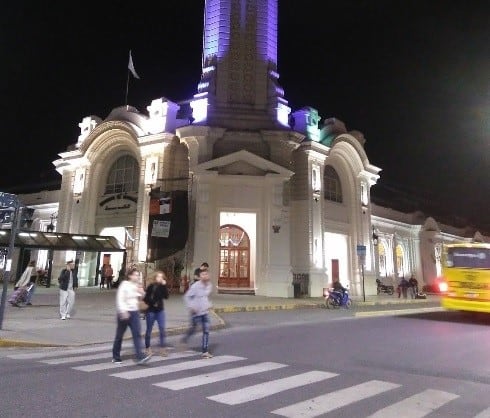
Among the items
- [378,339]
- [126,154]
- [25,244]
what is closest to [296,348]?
[378,339]

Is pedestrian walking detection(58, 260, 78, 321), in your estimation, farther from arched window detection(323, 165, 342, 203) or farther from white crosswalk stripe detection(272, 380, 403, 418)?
arched window detection(323, 165, 342, 203)

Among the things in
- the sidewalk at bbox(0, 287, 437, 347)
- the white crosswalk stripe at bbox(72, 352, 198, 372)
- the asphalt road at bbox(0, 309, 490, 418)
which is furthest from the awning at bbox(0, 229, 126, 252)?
the white crosswalk stripe at bbox(72, 352, 198, 372)

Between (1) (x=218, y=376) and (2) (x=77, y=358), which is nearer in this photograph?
(1) (x=218, y=376)

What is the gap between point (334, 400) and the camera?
221 inches

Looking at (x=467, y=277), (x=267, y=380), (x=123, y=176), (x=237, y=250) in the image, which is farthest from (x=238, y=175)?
(x=267, y=380)

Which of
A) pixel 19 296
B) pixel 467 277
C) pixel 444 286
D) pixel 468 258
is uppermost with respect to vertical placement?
pixel 468 258

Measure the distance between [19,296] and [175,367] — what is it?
11.5 m

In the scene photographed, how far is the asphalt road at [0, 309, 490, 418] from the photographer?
17.0 ft

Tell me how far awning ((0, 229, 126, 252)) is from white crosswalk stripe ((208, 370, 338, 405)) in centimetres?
2248

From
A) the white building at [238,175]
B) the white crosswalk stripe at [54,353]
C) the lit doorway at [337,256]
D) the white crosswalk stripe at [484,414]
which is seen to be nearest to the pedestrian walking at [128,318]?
the white crosswalk stripe at [54,353]

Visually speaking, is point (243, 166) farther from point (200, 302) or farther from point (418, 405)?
point (418, 405)

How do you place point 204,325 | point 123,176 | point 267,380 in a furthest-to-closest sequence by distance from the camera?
point 123,176 → point 204,325 → point 267,380

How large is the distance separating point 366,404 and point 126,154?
98.3 feet

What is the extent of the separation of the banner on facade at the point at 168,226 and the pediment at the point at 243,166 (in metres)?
2.52
